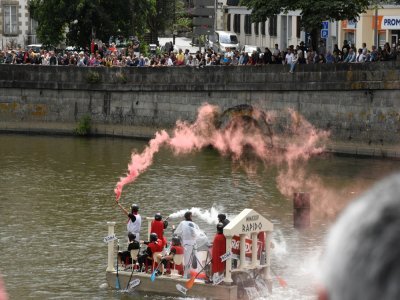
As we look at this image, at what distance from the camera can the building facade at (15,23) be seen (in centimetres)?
7162

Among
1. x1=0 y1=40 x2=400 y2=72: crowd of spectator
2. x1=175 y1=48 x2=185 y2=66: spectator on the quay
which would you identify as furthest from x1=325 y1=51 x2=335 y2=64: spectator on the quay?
x1=175 y1=48 x2=185 y2=66: spectator on the quay

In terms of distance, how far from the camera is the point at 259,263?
20.7m

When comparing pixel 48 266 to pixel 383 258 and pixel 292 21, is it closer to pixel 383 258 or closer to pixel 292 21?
pixel 383 258

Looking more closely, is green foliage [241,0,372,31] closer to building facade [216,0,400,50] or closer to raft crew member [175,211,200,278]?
building facade [216,0,400,50]

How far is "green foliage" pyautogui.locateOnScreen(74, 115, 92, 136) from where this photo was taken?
50.8 metres

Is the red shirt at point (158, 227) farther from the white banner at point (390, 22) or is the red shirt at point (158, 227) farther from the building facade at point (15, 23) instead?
the building facade at point (15, 23)

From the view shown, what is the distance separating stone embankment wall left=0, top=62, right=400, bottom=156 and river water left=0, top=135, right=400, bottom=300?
75.4 inches

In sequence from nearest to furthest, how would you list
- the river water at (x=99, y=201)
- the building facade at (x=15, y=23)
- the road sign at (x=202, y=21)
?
the river water at (x=99, y=201) < the road sign at (x=202, y=21) < the building facade at (x=15, y=23)

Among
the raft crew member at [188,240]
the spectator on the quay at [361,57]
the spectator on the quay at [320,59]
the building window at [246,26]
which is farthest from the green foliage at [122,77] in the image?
the raft crew member at [188,240]

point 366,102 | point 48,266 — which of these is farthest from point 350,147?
point 48,266

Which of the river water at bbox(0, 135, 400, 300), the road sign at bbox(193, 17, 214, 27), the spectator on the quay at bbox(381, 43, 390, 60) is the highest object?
the road sign at bbox(193, 17, 214, 27)

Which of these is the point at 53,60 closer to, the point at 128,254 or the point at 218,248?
the point at 128,254

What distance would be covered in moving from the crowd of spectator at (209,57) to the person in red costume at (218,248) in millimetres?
24450

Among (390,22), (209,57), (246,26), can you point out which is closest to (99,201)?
(209,57)
